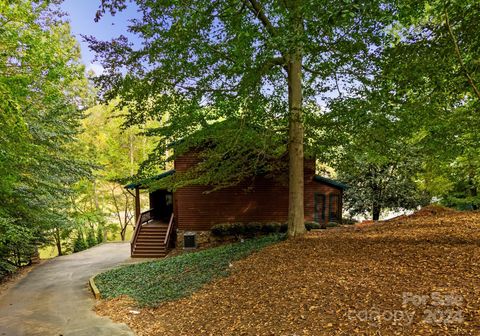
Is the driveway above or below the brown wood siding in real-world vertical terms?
below

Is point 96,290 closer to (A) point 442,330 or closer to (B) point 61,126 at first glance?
(B) point 61,126

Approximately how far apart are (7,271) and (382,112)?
59.1ft

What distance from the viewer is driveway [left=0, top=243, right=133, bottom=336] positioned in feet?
24.1

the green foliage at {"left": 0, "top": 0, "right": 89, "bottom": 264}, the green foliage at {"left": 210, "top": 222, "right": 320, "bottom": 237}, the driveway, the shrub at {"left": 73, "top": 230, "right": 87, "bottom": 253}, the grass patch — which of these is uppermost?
the green foliage at {"left": 0, "top": 0, "right": 89, "bottom": 264}

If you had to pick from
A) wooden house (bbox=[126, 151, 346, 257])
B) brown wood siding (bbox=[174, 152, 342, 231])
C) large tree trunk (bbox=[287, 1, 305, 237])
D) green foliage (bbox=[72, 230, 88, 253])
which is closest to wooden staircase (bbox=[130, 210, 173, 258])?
wooden house (bbox=[126, 151, 346, 257])

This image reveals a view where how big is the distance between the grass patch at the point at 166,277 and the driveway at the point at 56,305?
0.95 meters

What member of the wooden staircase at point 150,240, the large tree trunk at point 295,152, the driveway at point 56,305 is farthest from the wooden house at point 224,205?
the large tree trunk at point 295,152

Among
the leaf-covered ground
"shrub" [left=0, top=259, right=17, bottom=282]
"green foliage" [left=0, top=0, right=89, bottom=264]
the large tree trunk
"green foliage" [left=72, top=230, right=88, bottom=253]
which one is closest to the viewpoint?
the leaf-covered ground

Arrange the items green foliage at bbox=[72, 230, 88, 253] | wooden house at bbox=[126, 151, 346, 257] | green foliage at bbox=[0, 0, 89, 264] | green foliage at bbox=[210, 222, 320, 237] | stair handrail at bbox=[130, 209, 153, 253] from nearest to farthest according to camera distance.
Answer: green foliage at bbox=[0, 0, 89, 264] → green foliage at bbox=[210, 222, 320, 237] → stair handrail at bbox=[130, 209, 153, 253] → wooden house at bbox=[126, 151, 346, 257] → green foliage at bbox=[72, 230, 88, 253]

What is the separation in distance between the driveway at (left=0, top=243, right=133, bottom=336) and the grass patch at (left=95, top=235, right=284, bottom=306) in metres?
0.95

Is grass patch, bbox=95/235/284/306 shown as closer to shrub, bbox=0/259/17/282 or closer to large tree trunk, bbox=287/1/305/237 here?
large tree trunk, bbox=287/1/305/237

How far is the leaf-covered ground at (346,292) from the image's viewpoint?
4156mm

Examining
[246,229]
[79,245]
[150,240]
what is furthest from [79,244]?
[246,229]

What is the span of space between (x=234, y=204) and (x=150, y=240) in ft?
17.1
